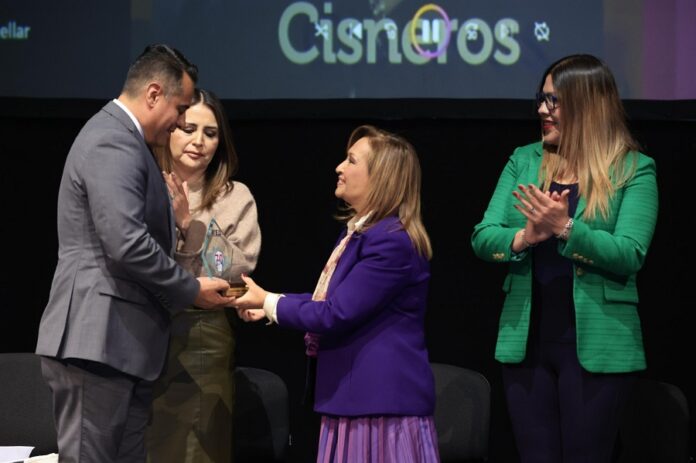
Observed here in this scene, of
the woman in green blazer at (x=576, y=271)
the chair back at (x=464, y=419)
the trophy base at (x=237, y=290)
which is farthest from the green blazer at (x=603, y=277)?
the trophy base at (x=237, y=290)

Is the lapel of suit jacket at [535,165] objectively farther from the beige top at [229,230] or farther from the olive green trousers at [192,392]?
the olive green trousers at [192,392]

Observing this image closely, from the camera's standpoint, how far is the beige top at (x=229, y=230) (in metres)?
3.38

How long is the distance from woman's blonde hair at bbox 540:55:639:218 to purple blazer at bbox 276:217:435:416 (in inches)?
25.1

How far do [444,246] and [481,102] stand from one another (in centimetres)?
71

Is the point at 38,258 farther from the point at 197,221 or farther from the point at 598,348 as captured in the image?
the point at 598,348

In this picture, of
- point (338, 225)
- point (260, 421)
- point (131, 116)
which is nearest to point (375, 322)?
point (131, 116)

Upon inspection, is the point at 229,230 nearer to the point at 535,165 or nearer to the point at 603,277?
the point at 535,165

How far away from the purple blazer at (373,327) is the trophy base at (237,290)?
0.21m

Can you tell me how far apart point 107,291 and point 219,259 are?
605 mm

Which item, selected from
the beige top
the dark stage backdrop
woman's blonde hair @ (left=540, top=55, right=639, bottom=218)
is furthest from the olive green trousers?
woman's blonde hair @ (left=540, top=55, right=639, bottom=218)

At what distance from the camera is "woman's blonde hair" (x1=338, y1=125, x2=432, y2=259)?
10.1 feet

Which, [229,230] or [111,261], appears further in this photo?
[229,230]

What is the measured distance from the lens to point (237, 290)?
10.5 ft

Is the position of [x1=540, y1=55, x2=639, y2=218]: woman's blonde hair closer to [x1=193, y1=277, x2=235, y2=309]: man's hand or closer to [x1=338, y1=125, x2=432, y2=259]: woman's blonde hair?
[x1=338, y1=125, x2=432, y2=259]: woman's blonde hair
